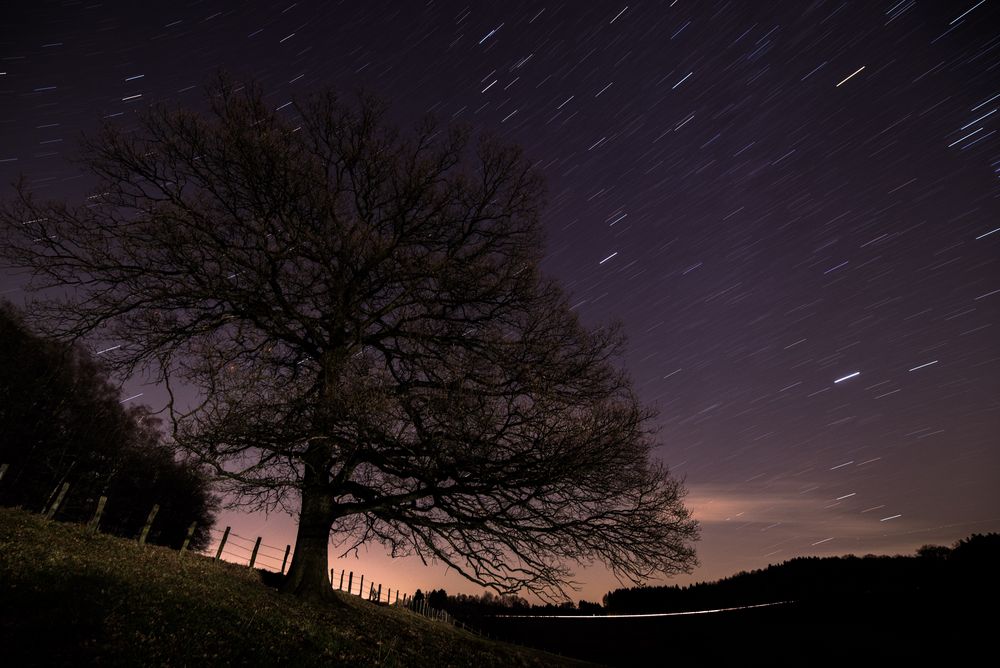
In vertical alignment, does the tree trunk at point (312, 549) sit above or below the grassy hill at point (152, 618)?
above

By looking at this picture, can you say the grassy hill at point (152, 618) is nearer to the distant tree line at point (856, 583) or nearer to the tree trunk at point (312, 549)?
the tree trunk at point (312, 549)

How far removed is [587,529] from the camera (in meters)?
10.2

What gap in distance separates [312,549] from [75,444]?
30.2 meters

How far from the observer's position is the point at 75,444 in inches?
1204

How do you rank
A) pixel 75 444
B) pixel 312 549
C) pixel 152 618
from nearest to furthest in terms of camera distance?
pixel 152 618 < pixel 312 549 < pixel 75 444

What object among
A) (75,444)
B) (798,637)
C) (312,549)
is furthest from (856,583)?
(75,444)

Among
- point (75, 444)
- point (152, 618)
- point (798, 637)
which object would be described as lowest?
point (152, 618)

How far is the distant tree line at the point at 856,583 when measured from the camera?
793 inches

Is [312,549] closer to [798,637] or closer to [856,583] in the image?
[798,637]

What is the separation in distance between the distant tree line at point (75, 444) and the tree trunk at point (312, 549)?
15.3 m

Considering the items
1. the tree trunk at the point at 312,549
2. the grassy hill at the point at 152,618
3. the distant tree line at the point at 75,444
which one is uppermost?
the distant tree line at the point at 75,444

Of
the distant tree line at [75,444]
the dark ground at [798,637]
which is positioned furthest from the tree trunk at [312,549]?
the dark ground at [798,637]

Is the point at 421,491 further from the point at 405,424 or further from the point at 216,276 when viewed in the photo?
the point at 216,276

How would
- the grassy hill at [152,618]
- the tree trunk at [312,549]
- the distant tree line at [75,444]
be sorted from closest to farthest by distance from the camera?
the grassy hill at [152,618] < the tree trunk at [312,549] < the distant tree line at [75,444]
